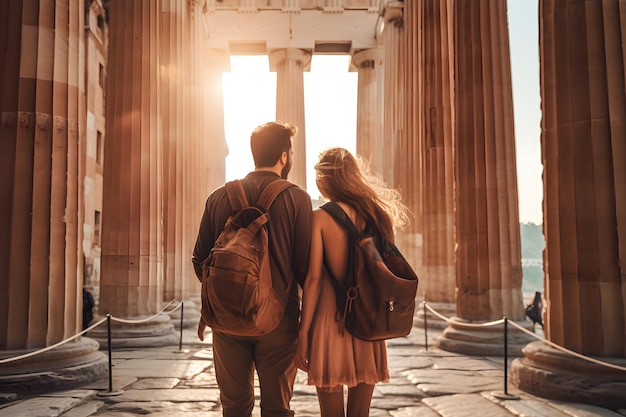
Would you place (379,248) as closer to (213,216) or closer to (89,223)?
(213,216)

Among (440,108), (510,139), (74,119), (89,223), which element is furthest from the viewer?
(89,223)

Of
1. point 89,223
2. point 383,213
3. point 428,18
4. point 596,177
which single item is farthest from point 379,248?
point 89,223

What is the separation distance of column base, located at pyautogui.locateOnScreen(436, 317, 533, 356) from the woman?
8.40 metres

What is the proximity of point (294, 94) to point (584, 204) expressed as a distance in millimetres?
30053

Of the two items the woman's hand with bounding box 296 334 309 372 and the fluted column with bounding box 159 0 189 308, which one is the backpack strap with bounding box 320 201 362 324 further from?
the fluted column with bounding box 159 0 189 308

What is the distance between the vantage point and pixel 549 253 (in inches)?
341

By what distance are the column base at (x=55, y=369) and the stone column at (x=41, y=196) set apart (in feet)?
0.05

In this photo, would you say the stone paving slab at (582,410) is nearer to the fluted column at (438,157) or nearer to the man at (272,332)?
the man at (272,332)

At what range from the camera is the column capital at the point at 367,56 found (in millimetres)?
38688

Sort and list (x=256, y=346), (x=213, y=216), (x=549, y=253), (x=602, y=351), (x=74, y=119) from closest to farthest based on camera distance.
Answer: (x=256, y=346) → (x=213, y=216) → (x=602, y=351) → (x=549, y=253) → (x=74, y=119)

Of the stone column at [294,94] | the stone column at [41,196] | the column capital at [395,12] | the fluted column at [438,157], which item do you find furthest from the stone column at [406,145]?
the stone column at [41,196]

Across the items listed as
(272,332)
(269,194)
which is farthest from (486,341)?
(269,194)

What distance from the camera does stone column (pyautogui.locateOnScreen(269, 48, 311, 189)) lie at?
36312 millimetres

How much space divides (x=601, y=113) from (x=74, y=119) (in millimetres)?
7580
